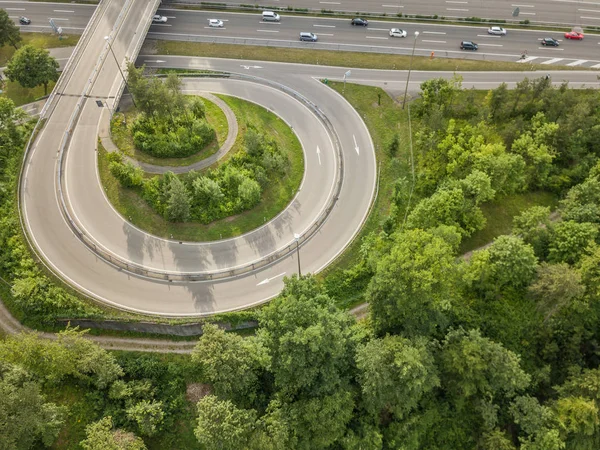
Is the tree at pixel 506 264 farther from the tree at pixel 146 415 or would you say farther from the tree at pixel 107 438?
the tree at pixel 107 438

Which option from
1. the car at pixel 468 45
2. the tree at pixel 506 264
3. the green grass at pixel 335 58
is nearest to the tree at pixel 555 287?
the tree at pixel 506 264

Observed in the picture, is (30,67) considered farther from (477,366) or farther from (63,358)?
(477,366)

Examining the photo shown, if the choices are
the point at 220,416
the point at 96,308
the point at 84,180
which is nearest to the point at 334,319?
the point at 220,416

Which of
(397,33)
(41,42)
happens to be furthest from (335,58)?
(41,42)

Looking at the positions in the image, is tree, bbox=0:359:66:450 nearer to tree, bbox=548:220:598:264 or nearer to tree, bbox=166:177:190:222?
tree, bbox=166:177:190:222

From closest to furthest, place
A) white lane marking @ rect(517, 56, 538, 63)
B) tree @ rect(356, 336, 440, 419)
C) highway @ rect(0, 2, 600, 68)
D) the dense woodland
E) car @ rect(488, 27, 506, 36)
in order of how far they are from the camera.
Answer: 1. tree @ rect(356, 336, 440, 419)
2. the dense woodland
3. white lane marking @ rect(517, 56, 538, 63)
4. highway @ rect(0, 2, 600, 68)
5. car @ rect(488, 27, 506, 36)

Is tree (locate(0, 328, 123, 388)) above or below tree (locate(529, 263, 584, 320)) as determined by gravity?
below

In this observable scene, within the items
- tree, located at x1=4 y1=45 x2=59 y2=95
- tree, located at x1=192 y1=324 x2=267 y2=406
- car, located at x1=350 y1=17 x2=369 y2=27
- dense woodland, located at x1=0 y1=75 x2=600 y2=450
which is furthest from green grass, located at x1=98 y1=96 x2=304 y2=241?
car, located at x1=350 y1=17 x2=369 y2=27

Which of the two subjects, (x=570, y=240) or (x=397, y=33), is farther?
(x=397, y=33)
